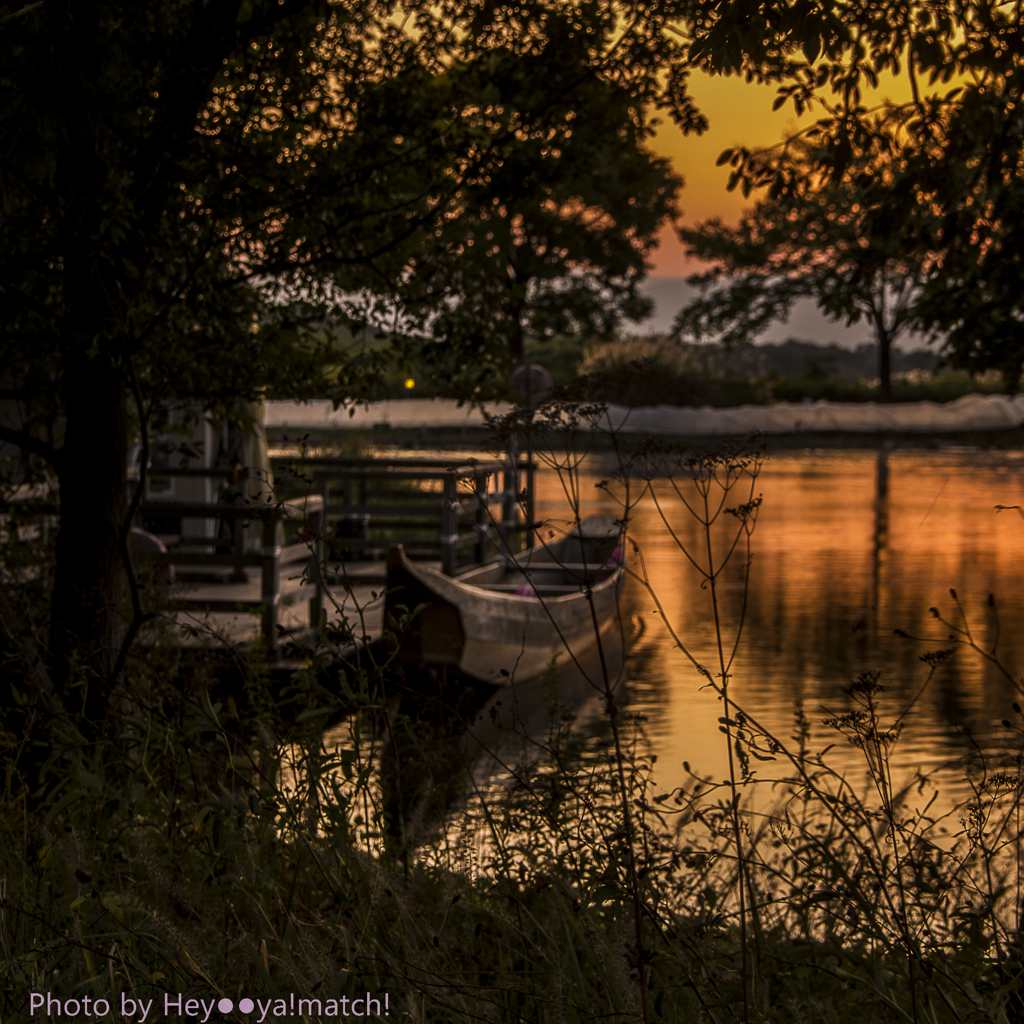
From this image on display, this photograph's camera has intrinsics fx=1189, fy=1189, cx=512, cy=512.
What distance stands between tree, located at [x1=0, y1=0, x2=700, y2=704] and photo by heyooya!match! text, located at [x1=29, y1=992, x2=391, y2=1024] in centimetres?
162

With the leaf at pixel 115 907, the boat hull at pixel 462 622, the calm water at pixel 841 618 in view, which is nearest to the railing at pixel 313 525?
the boat hull at pixel 462 622

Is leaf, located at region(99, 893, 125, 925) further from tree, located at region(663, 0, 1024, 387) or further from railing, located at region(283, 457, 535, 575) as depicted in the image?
railing, located at region(283, 457, 535, 575)

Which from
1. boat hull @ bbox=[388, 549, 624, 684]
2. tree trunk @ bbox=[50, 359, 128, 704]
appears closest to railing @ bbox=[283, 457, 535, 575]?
boat hull @ bbox=[388, 549, 624, 684]

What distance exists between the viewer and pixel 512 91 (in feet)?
19.6

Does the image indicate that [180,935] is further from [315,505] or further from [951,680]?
[951,680]

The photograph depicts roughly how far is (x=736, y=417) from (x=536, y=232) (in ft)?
47.2

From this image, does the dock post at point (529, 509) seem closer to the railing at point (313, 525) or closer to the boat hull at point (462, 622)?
the railing at point (313, 525)

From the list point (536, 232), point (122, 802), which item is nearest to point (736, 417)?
point (536, 232)

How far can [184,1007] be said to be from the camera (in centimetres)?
279

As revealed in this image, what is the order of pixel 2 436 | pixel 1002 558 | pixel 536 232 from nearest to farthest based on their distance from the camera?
pixel 2 436
pixel 1002 558
pixel 536 232

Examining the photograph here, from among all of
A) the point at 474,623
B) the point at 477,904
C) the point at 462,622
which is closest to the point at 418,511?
the point at 474,623

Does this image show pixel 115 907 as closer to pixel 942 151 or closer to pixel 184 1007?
pixel 184 1007

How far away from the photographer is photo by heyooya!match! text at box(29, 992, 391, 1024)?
258 centimetres

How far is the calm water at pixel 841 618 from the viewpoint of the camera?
325 inches
